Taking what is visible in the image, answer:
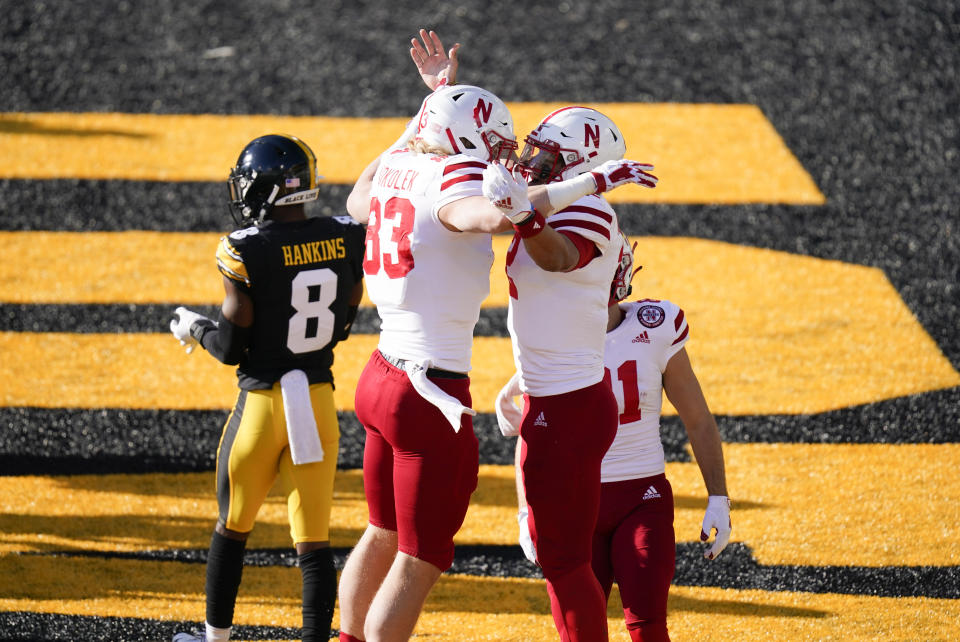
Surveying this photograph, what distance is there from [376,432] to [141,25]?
8.42 metres

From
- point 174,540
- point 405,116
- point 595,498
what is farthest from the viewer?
point 405,116

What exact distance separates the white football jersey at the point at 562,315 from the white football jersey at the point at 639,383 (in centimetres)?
32

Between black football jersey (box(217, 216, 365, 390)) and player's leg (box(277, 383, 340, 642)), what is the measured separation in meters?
0.18

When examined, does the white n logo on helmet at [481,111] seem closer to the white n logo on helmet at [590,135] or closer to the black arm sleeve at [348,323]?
the white n logo on helmet at [590,135]

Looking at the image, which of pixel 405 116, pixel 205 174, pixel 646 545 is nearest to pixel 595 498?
pixel 646 545

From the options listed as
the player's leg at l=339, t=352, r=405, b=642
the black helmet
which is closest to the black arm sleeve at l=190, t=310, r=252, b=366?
the black helmet

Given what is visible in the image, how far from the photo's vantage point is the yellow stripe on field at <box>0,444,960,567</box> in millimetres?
4789

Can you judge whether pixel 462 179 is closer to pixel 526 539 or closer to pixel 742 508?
pixel 526 539

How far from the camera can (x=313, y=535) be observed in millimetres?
3566

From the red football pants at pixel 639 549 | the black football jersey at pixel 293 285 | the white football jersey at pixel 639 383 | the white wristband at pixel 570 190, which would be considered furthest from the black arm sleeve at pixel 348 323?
the white wristband at pixel 570 190

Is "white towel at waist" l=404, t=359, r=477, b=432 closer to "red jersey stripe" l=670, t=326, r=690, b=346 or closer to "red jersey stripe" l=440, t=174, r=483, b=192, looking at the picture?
"red jersey stripe" l=440, t=174, r=483, b=192

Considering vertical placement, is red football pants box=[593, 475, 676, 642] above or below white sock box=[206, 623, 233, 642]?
above

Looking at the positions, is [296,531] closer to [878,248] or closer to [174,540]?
[174,540]

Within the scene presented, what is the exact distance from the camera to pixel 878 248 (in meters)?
7.73
